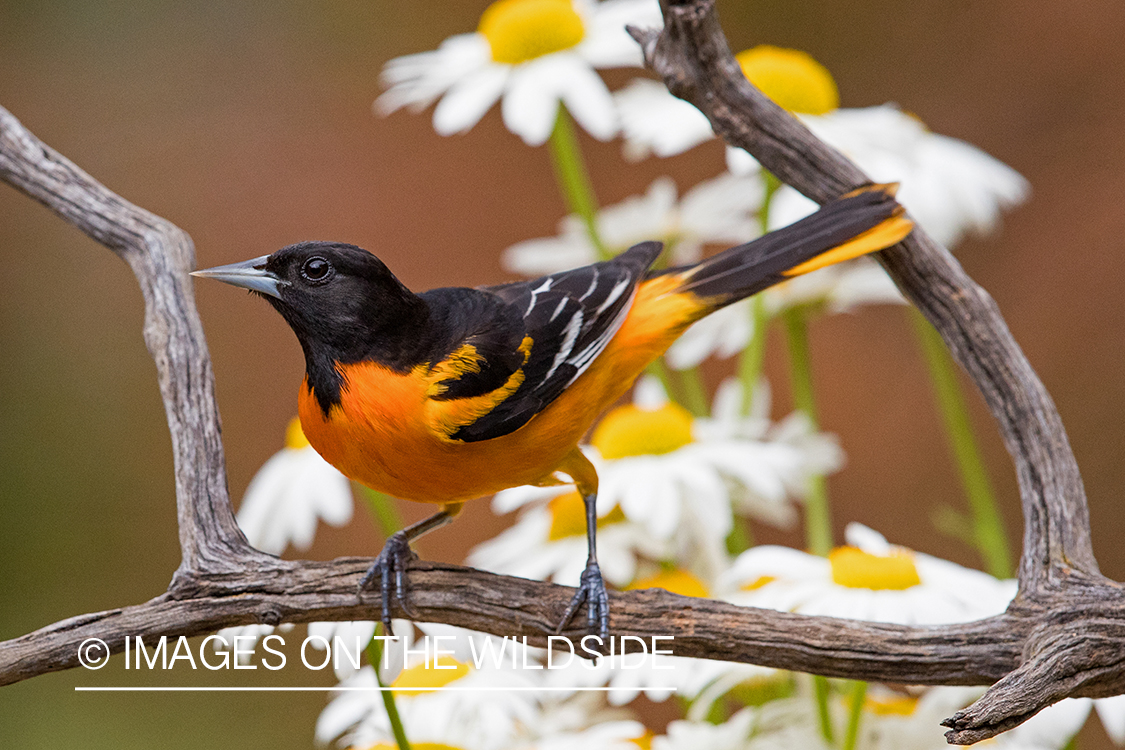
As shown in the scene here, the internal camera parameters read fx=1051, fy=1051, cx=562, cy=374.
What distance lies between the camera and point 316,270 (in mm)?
641

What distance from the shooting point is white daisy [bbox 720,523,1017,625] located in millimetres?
701

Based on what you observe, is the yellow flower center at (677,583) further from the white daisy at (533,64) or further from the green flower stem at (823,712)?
the white daisy at (533,64)

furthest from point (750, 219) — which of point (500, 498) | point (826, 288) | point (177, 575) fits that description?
point (177, 575)

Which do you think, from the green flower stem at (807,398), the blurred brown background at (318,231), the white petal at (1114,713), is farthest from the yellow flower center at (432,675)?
the blurred brown background at (318,231)

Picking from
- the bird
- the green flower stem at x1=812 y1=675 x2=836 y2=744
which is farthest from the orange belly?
the green flower stem at x1=812 y1=675 x2=836 y2=744

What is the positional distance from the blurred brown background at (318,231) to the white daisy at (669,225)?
82 centimetres

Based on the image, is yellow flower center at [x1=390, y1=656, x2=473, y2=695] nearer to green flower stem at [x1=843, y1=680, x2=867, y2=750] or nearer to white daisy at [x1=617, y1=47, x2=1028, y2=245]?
green flower stem at [x1=843, y1=680, x2=867, y2=750]

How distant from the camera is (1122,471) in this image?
1.69m

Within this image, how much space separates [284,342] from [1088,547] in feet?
4.95

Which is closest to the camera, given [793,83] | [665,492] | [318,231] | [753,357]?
[665,492]

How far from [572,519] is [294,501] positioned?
22 centimetres

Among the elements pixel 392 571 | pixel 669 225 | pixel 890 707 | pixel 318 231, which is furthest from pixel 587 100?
pixel 318 231

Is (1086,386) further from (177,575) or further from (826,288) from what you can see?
(177,575)

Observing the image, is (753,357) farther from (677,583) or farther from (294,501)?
(294,501)
